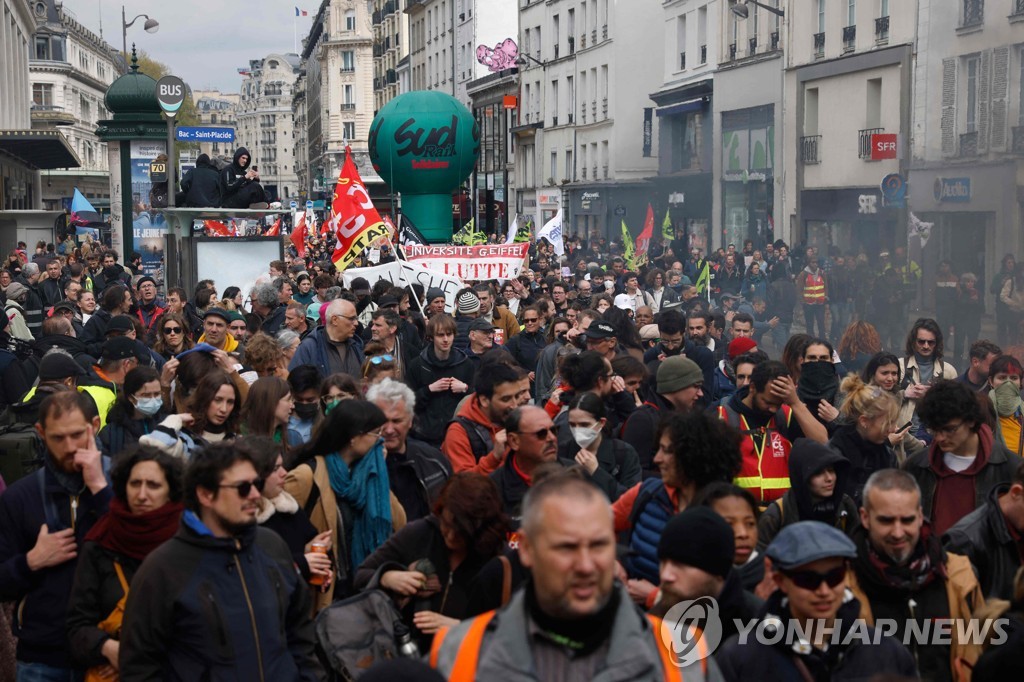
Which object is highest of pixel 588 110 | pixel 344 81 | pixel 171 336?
pixel 344 81

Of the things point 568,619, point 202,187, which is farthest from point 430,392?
point 202,187

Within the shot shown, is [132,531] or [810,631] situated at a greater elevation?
[132,531]

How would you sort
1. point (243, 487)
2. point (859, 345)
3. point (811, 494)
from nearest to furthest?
point (243, 487) < point (811, 494) < point (859, 345)

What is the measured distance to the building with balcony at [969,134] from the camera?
82.5 ft

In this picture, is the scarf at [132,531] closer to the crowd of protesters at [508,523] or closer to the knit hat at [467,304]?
the crowd of protesters at [508,523]

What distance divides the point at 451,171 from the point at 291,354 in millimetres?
29642

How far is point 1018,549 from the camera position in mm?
5250

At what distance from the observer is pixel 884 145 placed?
99.2 ft

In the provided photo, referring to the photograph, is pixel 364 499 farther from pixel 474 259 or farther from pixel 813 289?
pixel 813 289

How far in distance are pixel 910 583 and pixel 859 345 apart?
6306 millimetres

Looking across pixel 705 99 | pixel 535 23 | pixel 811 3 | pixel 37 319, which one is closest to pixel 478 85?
pixel 535 23

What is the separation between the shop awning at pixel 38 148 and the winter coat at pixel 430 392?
21148mm

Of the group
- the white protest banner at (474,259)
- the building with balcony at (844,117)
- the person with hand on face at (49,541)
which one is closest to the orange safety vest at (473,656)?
the person with hand on face at (49,541)

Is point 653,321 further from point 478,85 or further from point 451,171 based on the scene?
point 478,85
